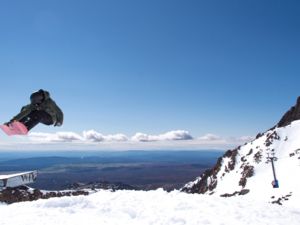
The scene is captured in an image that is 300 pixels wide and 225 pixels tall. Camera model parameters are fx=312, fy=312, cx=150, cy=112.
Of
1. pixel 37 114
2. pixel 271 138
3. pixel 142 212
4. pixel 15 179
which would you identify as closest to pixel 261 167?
pixel 271 138

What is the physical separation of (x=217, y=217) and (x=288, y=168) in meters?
58.5

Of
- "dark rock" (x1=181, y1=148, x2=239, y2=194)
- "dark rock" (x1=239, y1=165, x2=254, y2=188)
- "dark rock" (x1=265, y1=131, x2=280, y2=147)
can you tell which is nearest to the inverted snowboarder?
"dark rock" (x1=239, y1=165, x2=254, y2=188)

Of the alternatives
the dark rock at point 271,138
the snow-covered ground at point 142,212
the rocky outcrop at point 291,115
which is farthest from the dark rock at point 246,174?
the snow-covered ground at point 142,212

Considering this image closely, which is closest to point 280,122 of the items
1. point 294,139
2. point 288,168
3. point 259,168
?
point 294,139

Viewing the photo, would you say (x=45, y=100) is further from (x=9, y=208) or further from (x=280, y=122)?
(x=280, y=122)

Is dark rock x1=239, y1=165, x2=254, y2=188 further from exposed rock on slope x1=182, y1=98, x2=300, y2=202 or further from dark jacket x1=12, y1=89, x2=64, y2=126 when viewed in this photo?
dark jacket x1=12, y1=89, x2=64, y2=126

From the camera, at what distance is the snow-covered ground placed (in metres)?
10.8

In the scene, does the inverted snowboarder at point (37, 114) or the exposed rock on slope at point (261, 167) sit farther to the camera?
the exposed rock on slope at point (261, 167)

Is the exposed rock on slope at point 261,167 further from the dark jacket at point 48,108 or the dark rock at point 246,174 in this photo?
the dark jacket at point 48,108

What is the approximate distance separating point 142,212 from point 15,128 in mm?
8681

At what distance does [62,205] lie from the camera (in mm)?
12898

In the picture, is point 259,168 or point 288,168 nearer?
point 288,168

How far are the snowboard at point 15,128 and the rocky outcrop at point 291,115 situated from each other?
111 meters

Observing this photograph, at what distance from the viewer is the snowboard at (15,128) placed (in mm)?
4273
